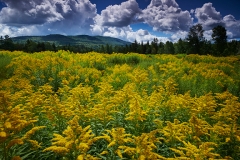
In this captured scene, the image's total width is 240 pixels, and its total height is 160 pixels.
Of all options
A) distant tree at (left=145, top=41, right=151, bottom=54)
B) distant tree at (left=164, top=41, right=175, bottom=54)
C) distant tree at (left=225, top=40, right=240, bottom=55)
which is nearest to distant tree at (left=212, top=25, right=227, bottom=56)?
distant tree at (left=225, top=40, right=240, bottom=55)

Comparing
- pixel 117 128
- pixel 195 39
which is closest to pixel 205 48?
pixel 195 39

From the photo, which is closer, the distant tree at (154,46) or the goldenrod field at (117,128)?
the goldenrod field at (117,128)

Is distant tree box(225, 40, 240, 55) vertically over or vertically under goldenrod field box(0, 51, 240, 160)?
over

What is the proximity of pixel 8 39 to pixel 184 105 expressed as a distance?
71568 millimetres

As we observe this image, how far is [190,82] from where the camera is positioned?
905cm

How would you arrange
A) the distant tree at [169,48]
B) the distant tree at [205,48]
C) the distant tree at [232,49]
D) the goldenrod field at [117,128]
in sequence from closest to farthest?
the goldenrod field at [117,128] < the distant tree at [232,49] < the distant tree at [205,48] < the distant tree at [169,48]

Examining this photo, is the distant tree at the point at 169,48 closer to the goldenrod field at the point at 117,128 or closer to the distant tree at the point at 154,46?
the distant tree at the point at 154,46

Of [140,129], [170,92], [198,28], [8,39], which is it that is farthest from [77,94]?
[8,39]

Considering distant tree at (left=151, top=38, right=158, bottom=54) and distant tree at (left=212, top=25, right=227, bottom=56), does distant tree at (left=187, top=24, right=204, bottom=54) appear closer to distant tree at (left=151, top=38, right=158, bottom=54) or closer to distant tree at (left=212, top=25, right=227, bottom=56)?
distant tree at (left=212, top=25, right=227, bottom=56)

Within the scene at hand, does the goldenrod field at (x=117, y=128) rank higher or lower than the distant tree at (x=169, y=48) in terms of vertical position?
lower

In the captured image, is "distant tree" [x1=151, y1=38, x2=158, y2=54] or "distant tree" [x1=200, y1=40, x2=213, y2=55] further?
"distant tree" [x1=151, y1=38, x2=158, y2=54]

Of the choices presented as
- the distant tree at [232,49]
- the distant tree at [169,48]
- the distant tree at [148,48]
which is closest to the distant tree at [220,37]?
the distant tree at [232,49]

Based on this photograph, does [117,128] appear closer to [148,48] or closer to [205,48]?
[205,48]

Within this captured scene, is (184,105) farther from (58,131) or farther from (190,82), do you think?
(190,82)
